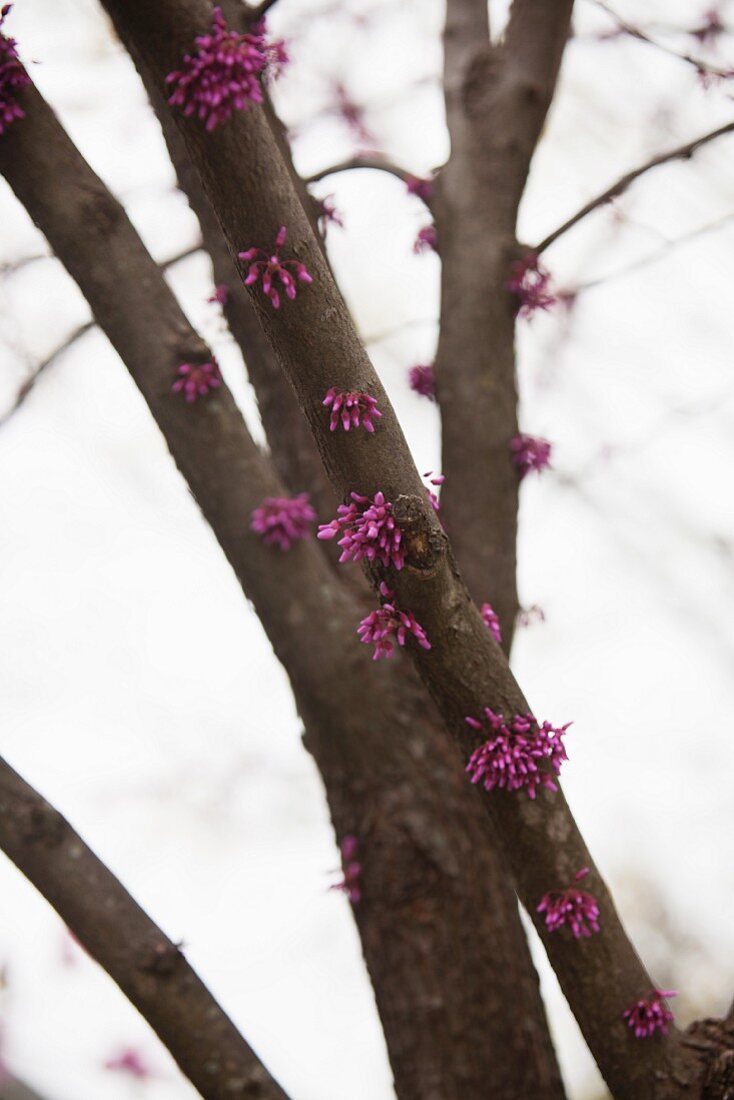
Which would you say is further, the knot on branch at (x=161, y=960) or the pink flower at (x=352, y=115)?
the pink flower at (x=352, y=115)

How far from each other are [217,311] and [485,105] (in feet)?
3.51

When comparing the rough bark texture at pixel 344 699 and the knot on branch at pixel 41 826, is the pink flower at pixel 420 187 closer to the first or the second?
the rough bark texture at pixel 344 699

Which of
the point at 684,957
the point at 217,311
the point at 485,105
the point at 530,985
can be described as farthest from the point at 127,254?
the point at 684,957

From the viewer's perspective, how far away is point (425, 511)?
5.48 ft

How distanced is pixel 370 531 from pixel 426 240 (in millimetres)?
1731

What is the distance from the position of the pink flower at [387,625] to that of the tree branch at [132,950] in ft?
2.93

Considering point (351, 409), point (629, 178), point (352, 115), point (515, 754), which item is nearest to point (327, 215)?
point (629, 178)

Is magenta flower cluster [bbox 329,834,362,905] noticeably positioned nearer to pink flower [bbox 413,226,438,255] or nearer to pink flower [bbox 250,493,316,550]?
pink flower [bbox 250,493,316,550]

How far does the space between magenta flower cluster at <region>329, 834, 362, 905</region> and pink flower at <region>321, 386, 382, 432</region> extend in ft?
4.24

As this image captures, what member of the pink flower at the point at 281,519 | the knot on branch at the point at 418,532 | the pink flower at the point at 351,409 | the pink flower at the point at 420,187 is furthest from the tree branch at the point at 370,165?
the knot on branch at the point at 418,532

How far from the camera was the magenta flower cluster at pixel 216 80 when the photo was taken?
64.2 inches

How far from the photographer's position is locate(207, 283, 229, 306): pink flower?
2.80 metres

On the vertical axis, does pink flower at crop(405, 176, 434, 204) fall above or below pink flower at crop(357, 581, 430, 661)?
above

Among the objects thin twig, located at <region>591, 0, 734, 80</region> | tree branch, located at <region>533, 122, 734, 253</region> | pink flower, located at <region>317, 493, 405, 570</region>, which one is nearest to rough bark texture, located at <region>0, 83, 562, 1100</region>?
pink flower, located at <region>317, 493, 405, 570</region>
